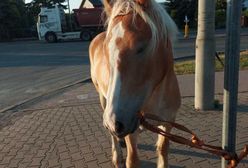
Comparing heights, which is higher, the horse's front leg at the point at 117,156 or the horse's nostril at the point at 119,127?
the horse's nostril at the point at 119,127

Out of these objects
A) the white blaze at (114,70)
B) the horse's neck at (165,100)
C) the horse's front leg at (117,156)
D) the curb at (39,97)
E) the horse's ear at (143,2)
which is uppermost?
the horse's ear at (143,2)

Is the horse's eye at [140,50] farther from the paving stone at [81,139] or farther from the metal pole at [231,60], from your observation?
the paving stone at [81,139]

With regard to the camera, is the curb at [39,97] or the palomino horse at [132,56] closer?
the palomino horse at [132,56]

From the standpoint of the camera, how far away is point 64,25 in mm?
34312

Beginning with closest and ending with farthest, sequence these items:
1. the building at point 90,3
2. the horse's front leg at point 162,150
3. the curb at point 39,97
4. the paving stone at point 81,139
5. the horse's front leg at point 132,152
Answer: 1. the horse's front leg at point 132,152
2. the horse's front leg at point 162,150
3. the paving stone at point 81,139
4. the curb at point 39,97
5. the building at point 90,3

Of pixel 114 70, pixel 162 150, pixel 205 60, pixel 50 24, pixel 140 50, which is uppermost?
pixel 140 50

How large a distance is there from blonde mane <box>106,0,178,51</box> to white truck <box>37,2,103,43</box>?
29798 millimetres

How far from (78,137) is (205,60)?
276cm

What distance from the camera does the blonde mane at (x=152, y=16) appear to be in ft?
8.84

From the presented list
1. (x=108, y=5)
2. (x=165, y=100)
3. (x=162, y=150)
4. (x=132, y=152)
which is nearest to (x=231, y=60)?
(x=108, y=5)

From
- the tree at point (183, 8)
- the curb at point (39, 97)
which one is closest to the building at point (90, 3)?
the tree at point (183, 8)

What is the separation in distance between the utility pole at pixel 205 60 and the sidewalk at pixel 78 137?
265 mm

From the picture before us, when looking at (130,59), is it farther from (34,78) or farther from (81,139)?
(34,78)

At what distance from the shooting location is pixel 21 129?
21.3 feet
